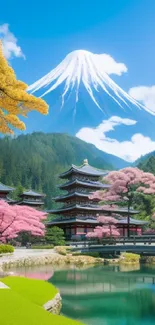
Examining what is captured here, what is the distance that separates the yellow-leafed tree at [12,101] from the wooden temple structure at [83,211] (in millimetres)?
33835

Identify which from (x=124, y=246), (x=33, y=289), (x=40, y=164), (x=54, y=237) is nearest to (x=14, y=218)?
(x=124, y=246)

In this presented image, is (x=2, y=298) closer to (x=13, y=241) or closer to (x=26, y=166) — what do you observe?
(x=13, y=241)

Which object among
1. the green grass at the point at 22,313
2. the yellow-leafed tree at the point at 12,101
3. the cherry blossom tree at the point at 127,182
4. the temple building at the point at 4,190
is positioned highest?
the temple building at the point at 4,190

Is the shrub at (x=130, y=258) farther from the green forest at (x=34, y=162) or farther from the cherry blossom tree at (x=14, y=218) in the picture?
the green forest at (x=34, y=162)

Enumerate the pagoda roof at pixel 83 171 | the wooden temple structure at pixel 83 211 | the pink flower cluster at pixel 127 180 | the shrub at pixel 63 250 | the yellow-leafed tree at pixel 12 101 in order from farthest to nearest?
the pagoda roof at pixel 83 171 < the wooden temple structure at pixel 83 211 < the pink flower cluster at pixel 127 180 < the shrub at pixel 63 250 < the yellow-leafed tree at pixel 12 101

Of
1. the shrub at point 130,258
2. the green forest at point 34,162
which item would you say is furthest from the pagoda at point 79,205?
the green forest at point 34,162

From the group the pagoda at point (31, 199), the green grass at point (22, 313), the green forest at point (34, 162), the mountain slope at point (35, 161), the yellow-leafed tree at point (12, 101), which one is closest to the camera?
the green grass at point (22, 313)

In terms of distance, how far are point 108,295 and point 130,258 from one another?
1426 centimetres

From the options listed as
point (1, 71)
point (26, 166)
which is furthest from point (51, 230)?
point (26, 166)

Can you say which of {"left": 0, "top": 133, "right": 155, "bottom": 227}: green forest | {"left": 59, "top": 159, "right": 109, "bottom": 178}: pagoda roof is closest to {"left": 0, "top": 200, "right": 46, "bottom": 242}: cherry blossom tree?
{"left": 59, "top": 159, "right": 109, "bottom": 178}: pagoda roof

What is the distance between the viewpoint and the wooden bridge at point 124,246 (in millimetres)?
27266

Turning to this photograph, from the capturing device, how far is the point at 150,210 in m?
53.8

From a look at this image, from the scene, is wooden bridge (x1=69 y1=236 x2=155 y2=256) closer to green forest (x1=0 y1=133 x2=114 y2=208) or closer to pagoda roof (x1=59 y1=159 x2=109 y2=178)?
pagoda roof (x1=59 y1=159 x2=109 y2=178)

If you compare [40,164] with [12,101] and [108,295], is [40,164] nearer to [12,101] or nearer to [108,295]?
[108,295]
